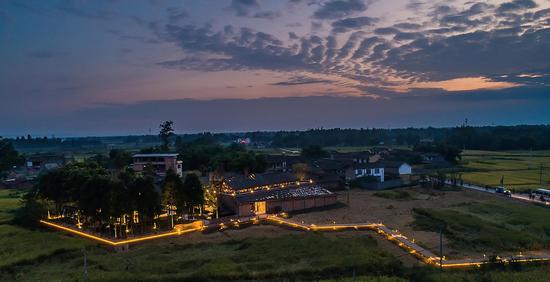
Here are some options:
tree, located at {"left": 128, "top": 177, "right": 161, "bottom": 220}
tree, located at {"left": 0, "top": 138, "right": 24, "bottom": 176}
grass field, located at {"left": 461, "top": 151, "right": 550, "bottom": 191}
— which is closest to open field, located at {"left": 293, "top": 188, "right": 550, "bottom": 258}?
grass field, located at {"left": 461, "top": 151, "right": 550, "bottom": 191}

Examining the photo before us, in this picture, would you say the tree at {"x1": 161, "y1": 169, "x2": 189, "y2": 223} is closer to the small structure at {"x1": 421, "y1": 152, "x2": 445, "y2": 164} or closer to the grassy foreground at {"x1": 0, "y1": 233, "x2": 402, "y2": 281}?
the grassy foreground at {"x1": 0, "y1": 233, "x2": 402, "y2": 281}

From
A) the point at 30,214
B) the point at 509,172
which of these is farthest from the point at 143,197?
the point at 509,172

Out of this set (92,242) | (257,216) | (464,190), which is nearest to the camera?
(92,242)

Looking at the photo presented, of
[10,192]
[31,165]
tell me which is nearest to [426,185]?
[10,192]

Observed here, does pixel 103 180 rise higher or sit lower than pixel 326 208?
higher

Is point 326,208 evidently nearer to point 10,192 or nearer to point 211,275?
point 211,275

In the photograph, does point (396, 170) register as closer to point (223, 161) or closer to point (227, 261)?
point (223, 161)
